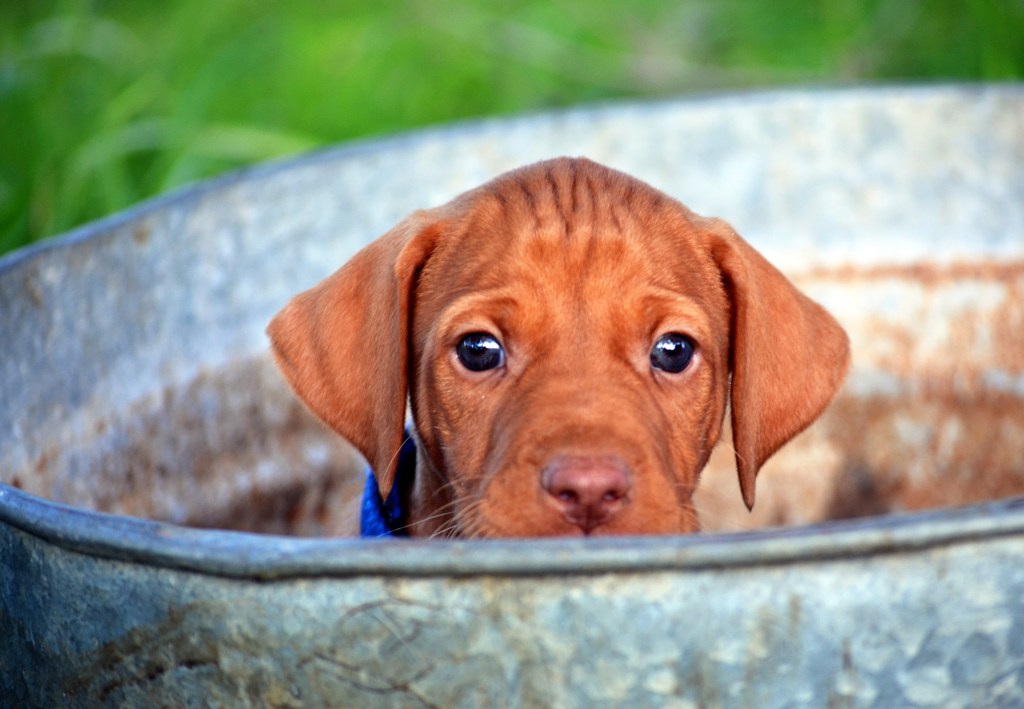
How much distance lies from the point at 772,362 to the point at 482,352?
2.25ft

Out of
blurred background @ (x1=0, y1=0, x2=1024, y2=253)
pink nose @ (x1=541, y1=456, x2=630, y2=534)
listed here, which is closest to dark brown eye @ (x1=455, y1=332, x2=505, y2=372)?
pink nose @ (x1=541, y1=456, x2=630, y2=534)

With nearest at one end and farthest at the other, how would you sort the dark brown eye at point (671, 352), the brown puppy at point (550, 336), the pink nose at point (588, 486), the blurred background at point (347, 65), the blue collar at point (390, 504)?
1. the pink nose at point (588, 486)
2. the brown puppy at point (550, 336)
3. the dark brown eye at point (671, 352)
4. the blue collar at point (390, 504)
5. the blurred background at point (347, 65)

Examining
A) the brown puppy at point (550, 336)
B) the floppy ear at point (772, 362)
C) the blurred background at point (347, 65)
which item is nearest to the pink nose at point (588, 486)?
the brown puppy at point (550, 336)

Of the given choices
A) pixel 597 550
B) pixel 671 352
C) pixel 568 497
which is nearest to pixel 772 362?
pixel 671 352

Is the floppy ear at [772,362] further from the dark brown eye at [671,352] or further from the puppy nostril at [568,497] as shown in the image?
the puppy nostril at [568,497]

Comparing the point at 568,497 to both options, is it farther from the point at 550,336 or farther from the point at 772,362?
the point at 772,362

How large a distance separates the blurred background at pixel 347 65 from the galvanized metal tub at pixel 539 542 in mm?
1262

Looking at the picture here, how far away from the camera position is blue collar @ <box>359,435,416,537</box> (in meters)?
3.29

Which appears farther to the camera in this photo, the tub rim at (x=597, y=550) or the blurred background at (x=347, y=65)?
the blurred background at (x=347, y=65)

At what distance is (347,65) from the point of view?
25.1ft

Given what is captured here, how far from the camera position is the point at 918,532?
6.17 feet

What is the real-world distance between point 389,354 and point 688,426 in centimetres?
72

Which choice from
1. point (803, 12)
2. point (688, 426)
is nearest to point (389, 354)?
point (688, 426)

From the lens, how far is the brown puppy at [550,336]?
3.06 m
